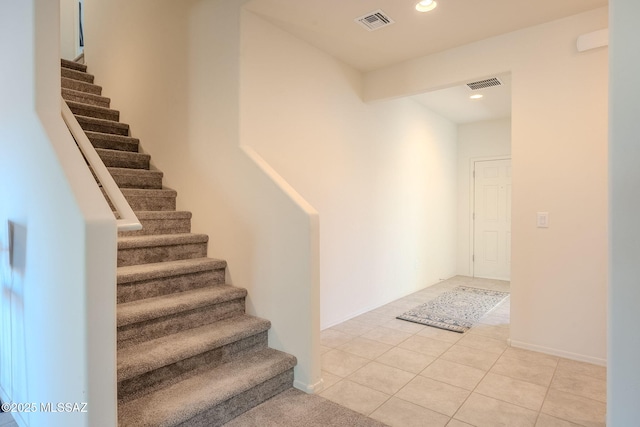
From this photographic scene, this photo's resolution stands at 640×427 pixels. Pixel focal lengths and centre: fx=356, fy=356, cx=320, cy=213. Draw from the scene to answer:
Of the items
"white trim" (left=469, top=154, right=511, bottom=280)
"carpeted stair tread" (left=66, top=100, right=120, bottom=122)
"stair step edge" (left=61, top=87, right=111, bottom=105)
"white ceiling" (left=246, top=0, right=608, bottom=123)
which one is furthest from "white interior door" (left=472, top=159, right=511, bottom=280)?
"stair step edge" (left=61, top=87, right=111, bottom=105)

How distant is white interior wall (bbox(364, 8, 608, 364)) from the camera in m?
2.71

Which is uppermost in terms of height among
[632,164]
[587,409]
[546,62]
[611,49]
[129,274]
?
[546,62]

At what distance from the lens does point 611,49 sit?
1.42 metres

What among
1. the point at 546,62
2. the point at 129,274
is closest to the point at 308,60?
the point at 546,62

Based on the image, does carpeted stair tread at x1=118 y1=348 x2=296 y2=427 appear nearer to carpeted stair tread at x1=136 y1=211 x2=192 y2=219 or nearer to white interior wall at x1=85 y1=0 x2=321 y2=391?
white interior wall at x1=85 y1=0 x2=321 y2=391

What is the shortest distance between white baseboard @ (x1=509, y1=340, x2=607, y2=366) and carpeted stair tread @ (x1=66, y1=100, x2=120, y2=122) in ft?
15.6

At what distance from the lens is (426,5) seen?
2.60 metres

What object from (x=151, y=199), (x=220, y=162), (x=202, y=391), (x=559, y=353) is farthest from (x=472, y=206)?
(x=202, y=391)

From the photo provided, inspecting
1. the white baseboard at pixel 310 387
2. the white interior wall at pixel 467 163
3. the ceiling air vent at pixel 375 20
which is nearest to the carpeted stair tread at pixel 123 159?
the ceiling air vent at pixel 375 20

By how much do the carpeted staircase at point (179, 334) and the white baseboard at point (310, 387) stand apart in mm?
59

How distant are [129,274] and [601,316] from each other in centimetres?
339

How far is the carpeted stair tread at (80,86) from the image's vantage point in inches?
165

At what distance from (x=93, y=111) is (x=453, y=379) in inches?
172

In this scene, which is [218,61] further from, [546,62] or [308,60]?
[546,62]
